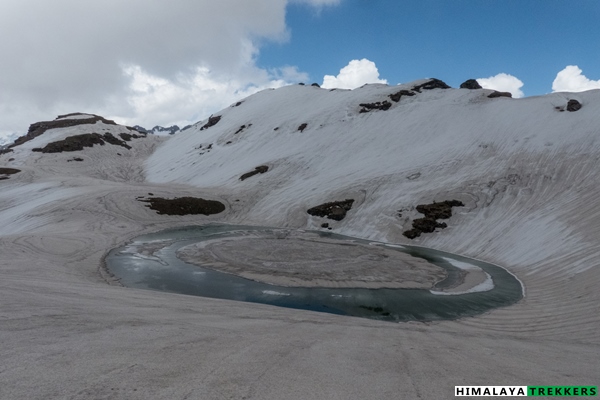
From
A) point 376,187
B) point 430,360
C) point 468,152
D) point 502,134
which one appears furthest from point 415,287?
point 502,134

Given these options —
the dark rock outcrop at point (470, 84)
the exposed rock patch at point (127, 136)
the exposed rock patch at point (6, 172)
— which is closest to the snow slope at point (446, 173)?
the dark rock outcrop at point (470, 84)

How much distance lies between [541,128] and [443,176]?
50.1 ft

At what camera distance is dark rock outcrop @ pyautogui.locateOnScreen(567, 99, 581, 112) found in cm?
4256

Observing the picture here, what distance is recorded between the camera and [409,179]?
3947 cm

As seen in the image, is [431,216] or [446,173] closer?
[431,216]

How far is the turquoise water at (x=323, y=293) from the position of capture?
1505cm

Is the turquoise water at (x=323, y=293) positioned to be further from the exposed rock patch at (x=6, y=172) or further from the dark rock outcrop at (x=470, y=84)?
the dark rock outcrop at (x=470, y=84)

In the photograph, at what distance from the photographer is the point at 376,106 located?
65688 millimetres

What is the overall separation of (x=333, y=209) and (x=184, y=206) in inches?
723

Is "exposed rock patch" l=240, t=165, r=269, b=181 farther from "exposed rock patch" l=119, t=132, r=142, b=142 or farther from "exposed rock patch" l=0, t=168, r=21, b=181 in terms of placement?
"exposed rock patch" l=119, t=132, r=142, b=142

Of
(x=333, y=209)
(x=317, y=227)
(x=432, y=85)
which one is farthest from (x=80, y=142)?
(x=432, y=85)

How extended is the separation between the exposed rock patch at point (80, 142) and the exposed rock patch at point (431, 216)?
274 feet

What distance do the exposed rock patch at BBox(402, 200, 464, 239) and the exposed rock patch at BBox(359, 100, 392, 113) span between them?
117 feet

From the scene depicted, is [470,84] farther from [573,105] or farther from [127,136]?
[127,136]
